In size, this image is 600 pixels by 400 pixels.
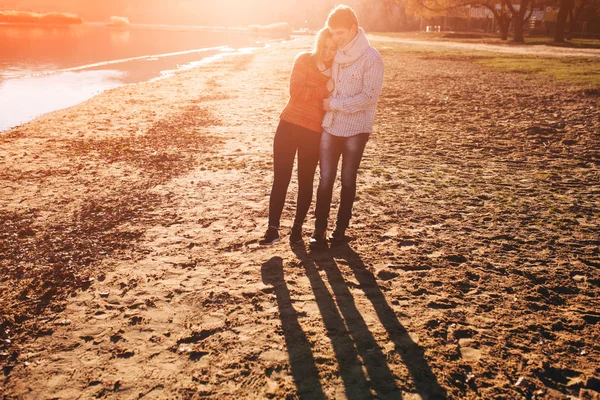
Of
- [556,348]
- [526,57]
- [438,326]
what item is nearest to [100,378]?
[438,326]

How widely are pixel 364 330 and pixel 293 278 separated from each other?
3.41 feet

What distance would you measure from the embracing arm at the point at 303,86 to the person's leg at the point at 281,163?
0.34 metres

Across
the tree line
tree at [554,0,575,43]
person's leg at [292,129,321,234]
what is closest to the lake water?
person's leg at [292,129,321,234]

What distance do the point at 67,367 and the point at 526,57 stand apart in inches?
1180

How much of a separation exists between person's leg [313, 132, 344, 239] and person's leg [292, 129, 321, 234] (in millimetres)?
80

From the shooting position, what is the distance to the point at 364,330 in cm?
366

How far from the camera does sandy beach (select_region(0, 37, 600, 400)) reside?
3.19 metres

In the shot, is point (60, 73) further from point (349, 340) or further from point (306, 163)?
point (349, 340)

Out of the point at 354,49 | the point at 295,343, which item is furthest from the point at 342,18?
the point at 295,343

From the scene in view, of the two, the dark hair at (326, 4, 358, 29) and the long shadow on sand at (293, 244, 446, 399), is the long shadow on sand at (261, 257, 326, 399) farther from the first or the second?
the dark hair at (326, 4, 358, 29)

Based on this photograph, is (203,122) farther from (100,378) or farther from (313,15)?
(313,15)

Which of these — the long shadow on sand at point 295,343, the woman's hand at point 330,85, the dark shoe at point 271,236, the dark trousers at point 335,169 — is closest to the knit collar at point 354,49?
the woman's hand at point 330,85

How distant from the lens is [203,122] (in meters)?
11.9

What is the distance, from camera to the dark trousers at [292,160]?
4.67m
